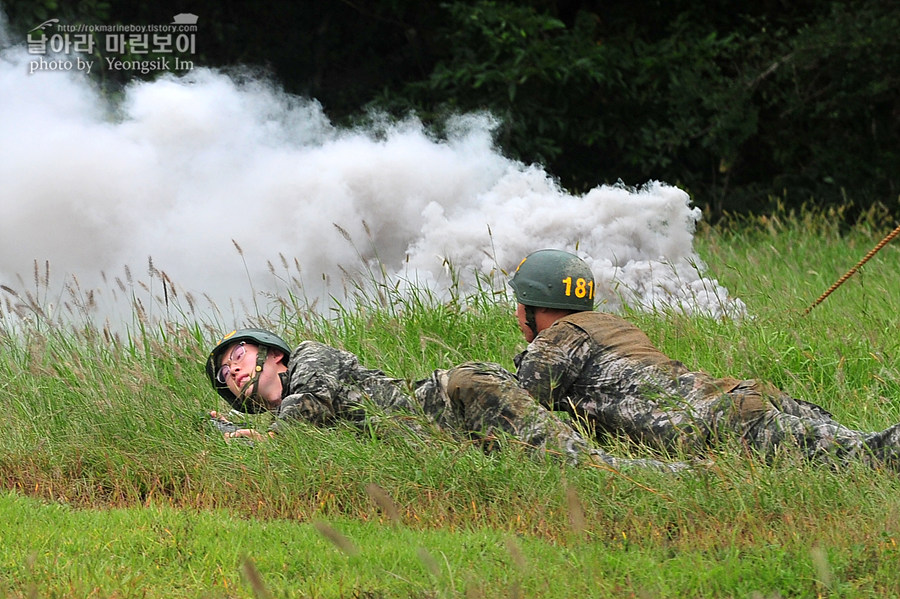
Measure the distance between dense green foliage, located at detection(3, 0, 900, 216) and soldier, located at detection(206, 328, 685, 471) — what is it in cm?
888

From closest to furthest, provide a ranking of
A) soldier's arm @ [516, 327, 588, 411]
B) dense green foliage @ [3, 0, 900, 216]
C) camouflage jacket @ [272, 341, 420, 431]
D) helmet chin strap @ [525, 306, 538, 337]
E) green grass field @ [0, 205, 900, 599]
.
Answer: green grass field @ [0, 205, 900, 599], soldier's arm @ [516, 327, 588, 411], camouflage jacket @ [272, 341, 420, 431], helmet chin strap @ [525, 306, 538, 337], dense green foliage @ [3, 0, 900, 216]

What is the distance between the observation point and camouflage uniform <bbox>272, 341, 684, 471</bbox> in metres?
5.55

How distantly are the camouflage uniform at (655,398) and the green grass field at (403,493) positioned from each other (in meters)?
0.21

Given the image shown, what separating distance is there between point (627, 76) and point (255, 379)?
10.9m

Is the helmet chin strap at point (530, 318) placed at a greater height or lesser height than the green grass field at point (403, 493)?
greater

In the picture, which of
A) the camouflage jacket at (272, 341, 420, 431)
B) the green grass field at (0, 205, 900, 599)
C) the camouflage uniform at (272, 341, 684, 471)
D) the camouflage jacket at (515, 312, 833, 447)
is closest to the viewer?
the green grass field at (0, 205, 900, 599)

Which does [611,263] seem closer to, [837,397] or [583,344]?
[837,397]

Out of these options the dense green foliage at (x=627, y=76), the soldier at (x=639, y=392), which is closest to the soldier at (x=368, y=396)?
the soldier at (x=639, y=392)

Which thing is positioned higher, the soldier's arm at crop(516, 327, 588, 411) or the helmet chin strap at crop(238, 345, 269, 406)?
the soldier's arm at crop(516, 327, 588, 411)

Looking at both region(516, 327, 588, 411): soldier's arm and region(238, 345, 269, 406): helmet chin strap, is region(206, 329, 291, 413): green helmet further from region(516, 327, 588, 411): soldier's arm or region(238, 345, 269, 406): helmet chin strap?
region(516, 327, 588, 411): soldier's arm

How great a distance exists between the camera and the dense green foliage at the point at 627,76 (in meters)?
15.4

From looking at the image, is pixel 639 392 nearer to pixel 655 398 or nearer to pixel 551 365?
pixel 655 398

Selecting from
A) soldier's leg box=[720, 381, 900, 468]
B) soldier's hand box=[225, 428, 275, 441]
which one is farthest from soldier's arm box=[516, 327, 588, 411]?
soldier's hand box=[225, 428, 275, 441]

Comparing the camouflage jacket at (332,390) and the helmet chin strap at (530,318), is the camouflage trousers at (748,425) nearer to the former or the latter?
the helmet chin strap at (530,318)
